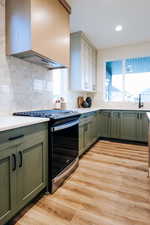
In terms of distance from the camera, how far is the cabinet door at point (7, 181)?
1147mm

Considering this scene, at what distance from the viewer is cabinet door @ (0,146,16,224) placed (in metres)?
1.15

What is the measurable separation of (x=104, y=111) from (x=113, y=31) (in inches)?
75.8

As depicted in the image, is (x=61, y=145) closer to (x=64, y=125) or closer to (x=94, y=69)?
(x=64, y=125)

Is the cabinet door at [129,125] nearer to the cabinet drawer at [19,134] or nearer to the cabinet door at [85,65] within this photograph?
the cabinet door at [85,65]

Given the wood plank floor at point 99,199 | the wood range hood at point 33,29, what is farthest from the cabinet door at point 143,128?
the wood range hood at point 33,29

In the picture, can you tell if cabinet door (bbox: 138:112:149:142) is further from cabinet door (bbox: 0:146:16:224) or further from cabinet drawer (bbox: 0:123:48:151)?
cabinet door (bbox: 0:146:16:224)

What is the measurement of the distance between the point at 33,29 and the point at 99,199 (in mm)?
2095

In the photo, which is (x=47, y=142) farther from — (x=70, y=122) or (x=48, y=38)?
(x=48, y=38)

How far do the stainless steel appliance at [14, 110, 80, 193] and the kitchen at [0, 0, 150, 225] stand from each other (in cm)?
1

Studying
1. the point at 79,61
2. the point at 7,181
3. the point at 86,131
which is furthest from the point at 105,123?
the point at 7,181

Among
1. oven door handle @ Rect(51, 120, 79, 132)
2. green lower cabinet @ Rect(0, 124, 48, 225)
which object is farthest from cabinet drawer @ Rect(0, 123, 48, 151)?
oven door handle @ Rect(51, 120, 79, 132)

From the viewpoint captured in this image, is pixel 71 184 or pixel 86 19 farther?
pixel 86 19

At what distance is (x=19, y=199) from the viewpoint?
51.8 inches

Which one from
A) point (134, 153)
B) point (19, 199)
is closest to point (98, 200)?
point (19, 199)
